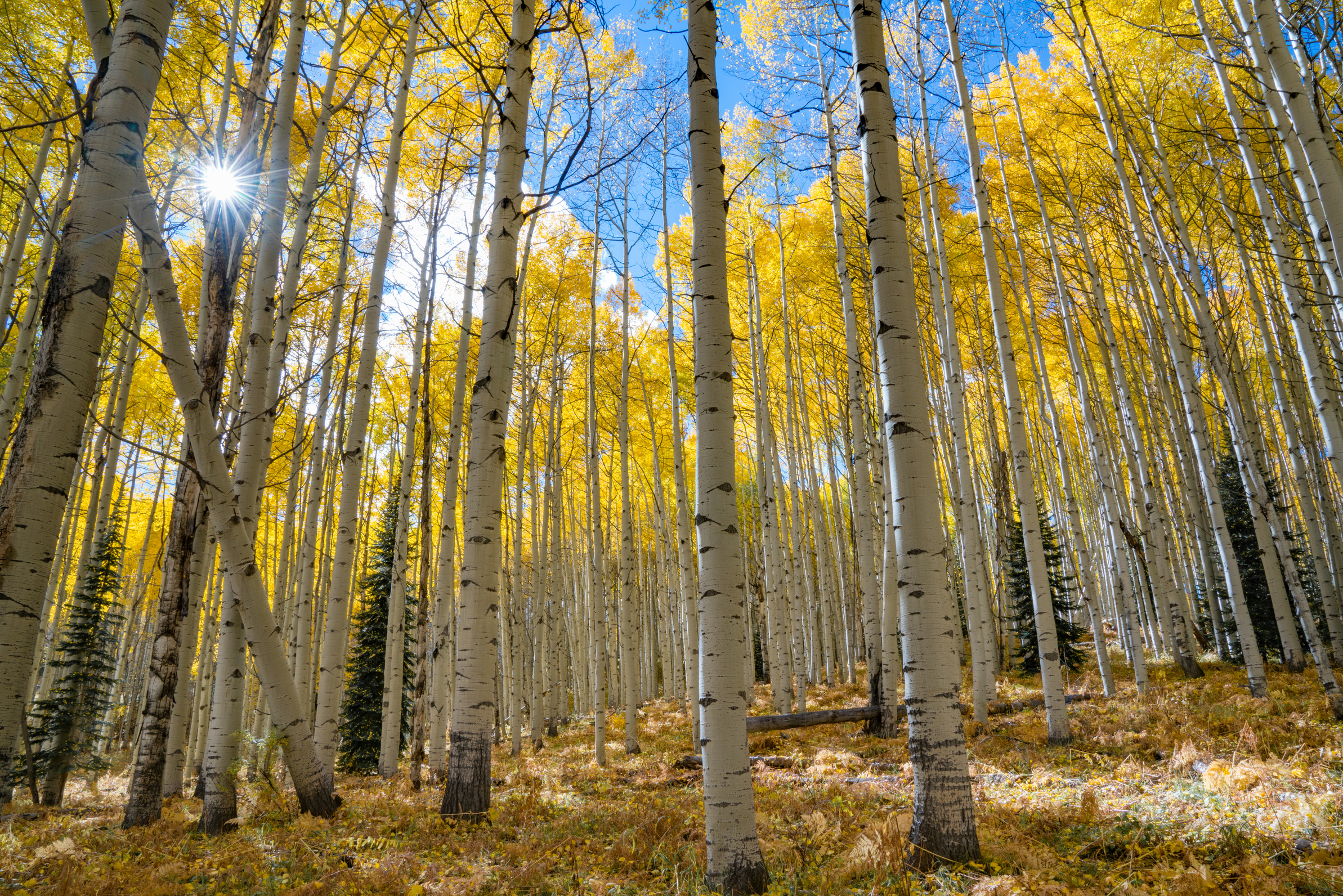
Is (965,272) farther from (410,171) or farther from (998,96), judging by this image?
(410,171)

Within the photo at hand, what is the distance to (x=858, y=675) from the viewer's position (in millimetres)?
14727

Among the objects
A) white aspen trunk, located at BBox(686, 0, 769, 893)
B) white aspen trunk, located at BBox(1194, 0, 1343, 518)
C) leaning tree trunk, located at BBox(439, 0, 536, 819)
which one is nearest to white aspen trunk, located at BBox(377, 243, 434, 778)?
leaning tree trunk, located at BBox(439, 0, 536, 819)

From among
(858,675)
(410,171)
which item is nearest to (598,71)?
(410,171)

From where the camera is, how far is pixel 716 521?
2.98 m

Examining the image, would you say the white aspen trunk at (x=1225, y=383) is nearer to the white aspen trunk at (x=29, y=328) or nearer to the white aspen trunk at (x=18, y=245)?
the white aspen trunk at (x=29, y=328)

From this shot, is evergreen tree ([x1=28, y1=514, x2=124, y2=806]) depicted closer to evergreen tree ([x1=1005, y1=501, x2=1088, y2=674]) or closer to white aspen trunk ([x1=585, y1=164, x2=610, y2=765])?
white aspen trunk ([x1=585, y1=164, x2=610, y2=765])

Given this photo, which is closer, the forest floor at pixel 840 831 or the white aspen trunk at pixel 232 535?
the white aspen trunk at pixel 232 535

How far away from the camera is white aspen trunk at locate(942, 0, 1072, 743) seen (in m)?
6.06

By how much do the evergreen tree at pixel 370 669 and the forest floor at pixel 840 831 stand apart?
4.58 metres

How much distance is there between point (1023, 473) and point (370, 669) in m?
11.3

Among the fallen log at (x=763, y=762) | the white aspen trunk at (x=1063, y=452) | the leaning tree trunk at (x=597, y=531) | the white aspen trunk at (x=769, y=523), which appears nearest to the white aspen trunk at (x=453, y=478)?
the leaning tree trunk at (x=597, y=531)

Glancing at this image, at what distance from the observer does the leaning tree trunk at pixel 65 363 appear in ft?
6.43

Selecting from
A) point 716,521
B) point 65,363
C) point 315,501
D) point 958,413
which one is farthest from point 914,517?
point 315,501

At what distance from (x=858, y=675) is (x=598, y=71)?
1352 centimetres
